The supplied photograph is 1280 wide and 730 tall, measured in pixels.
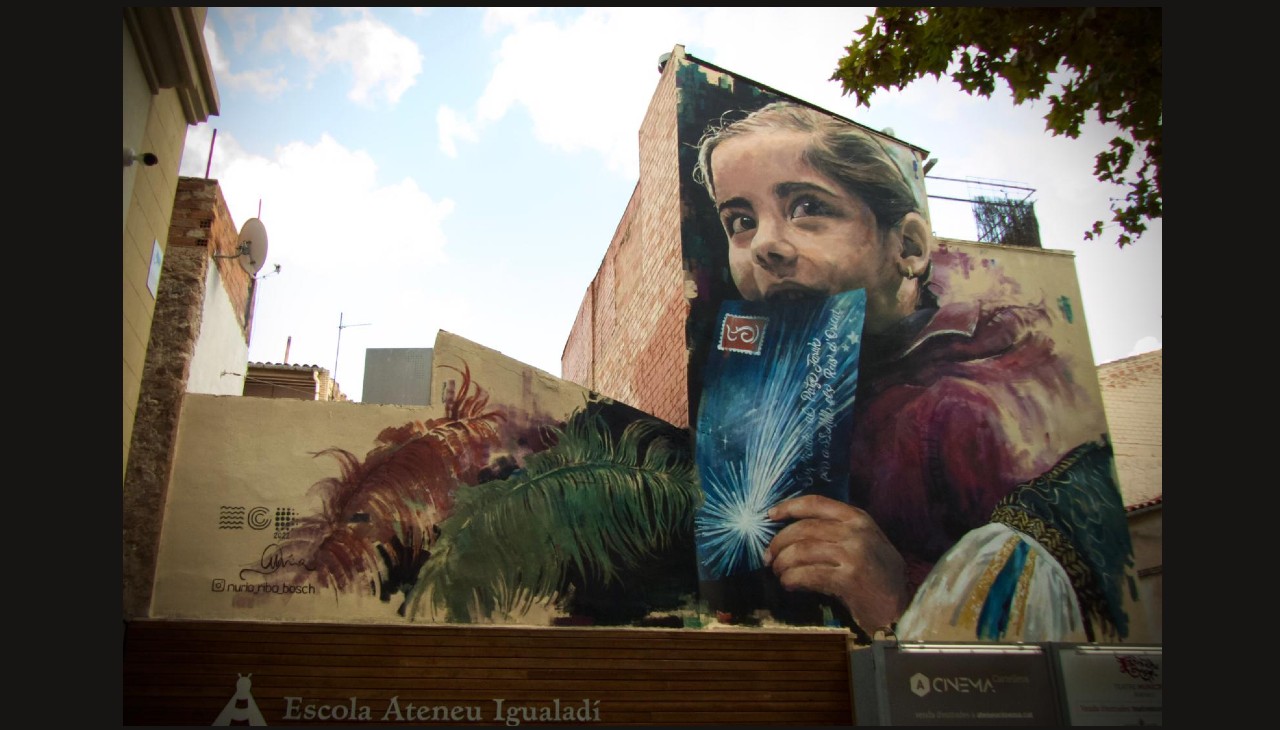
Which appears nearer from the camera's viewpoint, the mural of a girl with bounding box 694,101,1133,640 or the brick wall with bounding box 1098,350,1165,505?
the mural of a girl with bounding box 694,101,1133,640

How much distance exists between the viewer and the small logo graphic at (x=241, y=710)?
8523 millimetres

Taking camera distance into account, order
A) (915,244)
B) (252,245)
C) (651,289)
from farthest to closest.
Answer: (651,289) → (915,244) → (252,245)

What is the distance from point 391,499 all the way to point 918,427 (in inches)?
248

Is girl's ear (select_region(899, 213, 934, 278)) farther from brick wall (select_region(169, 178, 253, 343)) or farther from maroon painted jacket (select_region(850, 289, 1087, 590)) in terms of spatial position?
brick wall (select_region(169, 178, 253, 343))

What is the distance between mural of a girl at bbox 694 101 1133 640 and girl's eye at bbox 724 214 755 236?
0.03 metres

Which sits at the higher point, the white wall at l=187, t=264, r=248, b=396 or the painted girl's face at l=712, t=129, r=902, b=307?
the painted girl's face at l=712, t=129, r=902, b=307

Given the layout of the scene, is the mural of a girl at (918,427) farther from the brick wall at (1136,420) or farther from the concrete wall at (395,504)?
the brick wall at (1136,420)

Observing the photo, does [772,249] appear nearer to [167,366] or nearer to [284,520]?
[284,520]

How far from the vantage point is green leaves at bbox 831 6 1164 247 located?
25.8 feet

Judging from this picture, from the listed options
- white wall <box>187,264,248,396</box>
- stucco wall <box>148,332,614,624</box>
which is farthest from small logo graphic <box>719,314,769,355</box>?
white wall <box>187,264,248,396</box>

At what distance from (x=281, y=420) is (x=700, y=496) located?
14.7ft

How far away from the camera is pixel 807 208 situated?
1212 centimetres

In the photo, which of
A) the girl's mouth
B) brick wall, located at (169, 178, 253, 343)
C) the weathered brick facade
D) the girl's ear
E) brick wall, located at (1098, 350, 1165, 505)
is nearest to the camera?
the weathered brick facade
